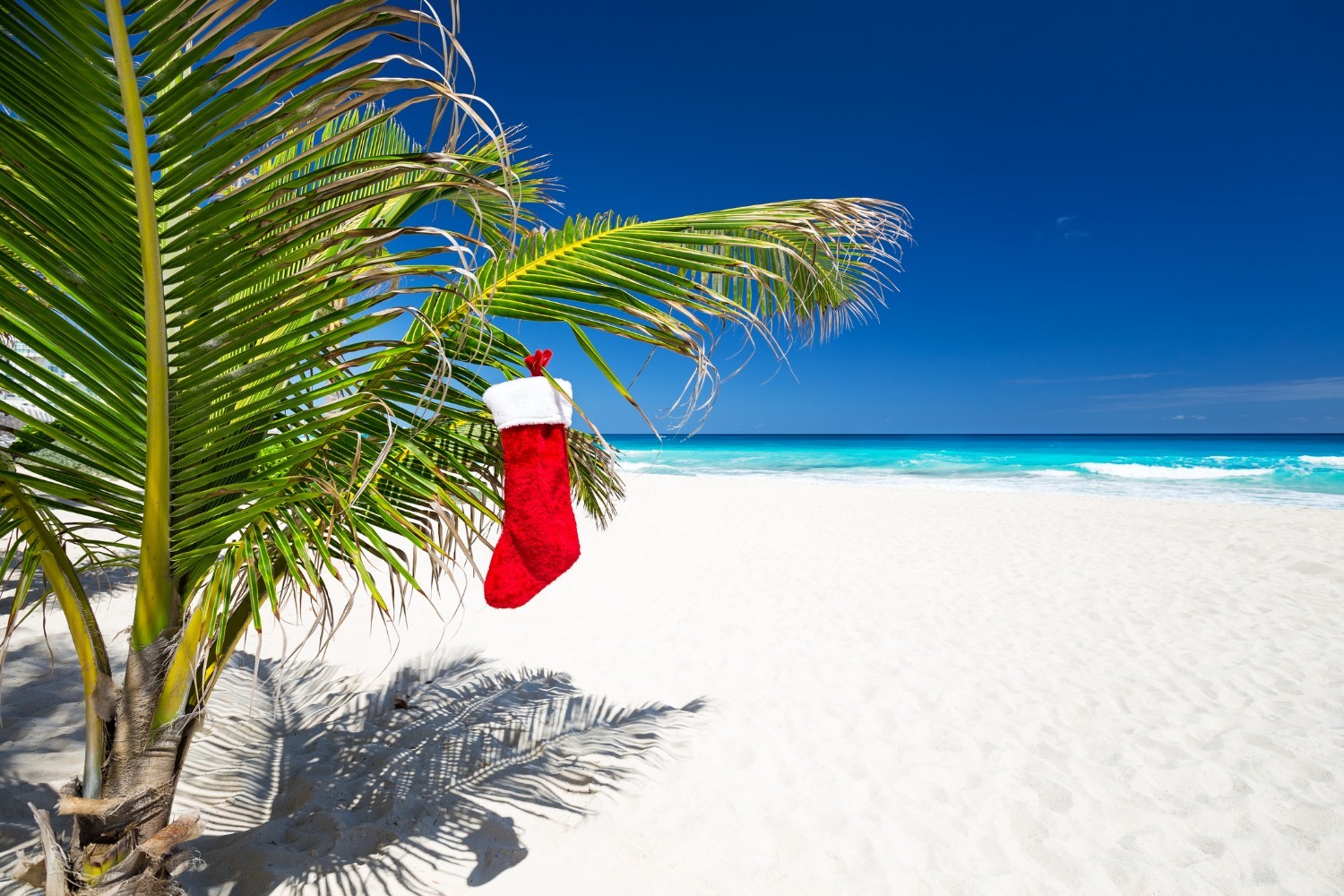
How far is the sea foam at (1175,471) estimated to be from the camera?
21.8 m

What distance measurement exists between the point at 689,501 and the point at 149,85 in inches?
461

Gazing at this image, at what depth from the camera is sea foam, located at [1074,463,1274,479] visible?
21.8 meters

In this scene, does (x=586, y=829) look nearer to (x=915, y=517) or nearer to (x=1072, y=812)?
(x=1072, y=812)

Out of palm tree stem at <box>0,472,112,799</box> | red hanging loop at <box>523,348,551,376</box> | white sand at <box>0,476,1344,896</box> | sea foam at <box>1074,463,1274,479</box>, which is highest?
red hanging loop at <box>523,348,551,376</box>

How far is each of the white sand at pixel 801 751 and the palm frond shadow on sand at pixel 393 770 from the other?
0.01 meters

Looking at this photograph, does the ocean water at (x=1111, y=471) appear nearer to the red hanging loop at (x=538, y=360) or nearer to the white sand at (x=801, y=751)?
the white sand at (x=801, y=751)

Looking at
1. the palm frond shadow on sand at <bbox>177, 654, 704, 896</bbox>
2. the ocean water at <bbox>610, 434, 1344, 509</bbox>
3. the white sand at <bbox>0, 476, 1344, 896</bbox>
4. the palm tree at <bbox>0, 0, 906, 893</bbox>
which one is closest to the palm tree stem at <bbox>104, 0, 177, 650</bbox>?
the palm tree at <bbox>0, 0, 906, 893</bbox>

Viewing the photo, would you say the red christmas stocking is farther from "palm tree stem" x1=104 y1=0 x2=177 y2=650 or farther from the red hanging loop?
"palm tree stem" x1=104 y1=0 x2=177 y2=650

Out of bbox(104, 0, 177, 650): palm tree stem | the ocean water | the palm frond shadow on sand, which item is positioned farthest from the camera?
the ocean water

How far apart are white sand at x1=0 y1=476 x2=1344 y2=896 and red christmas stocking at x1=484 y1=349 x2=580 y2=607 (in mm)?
1257

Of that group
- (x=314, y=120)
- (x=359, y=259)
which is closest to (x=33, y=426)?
(x=359, y=259)

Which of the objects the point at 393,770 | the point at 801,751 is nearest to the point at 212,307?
the point at 393,770

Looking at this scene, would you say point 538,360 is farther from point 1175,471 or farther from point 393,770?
point 1175,471

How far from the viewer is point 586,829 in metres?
2.42
